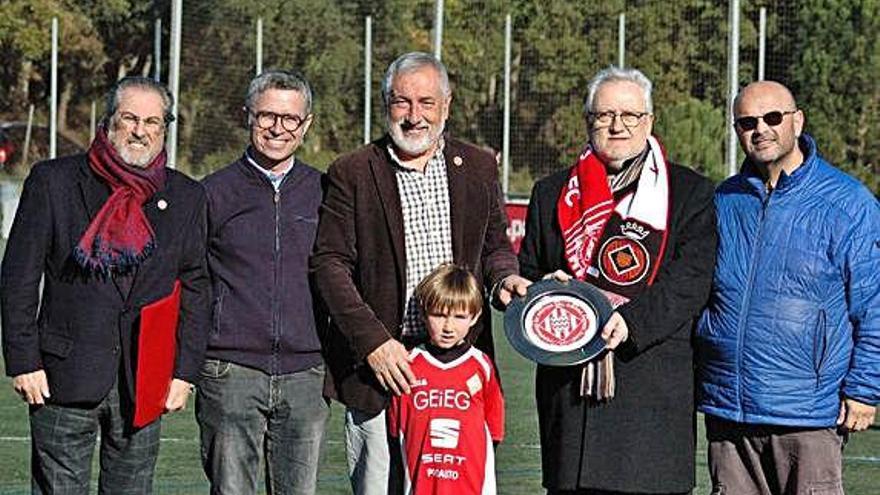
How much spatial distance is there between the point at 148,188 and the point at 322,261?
63 centimetres

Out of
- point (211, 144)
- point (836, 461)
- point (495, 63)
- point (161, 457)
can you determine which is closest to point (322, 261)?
point (836, 461)

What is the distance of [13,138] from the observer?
35375 mm

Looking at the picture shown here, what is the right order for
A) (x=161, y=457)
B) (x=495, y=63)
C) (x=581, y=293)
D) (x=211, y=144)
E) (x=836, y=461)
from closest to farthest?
1. (x=581, y=293)
2. (x=836, y=461)
3. (x=161, y=457)
4. (x=211, y=144)
5. (x=495, y=63)

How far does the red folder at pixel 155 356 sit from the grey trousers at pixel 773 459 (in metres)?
1.86

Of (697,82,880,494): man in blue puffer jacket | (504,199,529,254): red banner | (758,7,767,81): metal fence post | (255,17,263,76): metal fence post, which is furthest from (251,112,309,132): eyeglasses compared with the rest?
(255,17,263,76): metal fence post

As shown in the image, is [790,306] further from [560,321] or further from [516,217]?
[516,217]

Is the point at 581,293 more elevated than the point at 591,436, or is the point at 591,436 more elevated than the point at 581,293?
the point at 581,293

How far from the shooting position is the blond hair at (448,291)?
6082 mm

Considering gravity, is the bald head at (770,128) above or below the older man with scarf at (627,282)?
above

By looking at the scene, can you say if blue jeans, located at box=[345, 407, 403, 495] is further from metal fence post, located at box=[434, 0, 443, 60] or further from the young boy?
metal fence post, located at box=[434, 0, 443, 60]

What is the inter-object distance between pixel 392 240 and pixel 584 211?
0.65 metres

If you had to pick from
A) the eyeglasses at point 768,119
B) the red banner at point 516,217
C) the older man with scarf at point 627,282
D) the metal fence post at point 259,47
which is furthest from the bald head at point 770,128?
the metal fence post at point 259,47

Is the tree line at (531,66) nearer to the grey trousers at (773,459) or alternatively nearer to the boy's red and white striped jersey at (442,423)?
the grey trousers at (773,459)

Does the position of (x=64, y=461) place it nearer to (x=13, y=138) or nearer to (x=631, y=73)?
(x=631, y=73)
